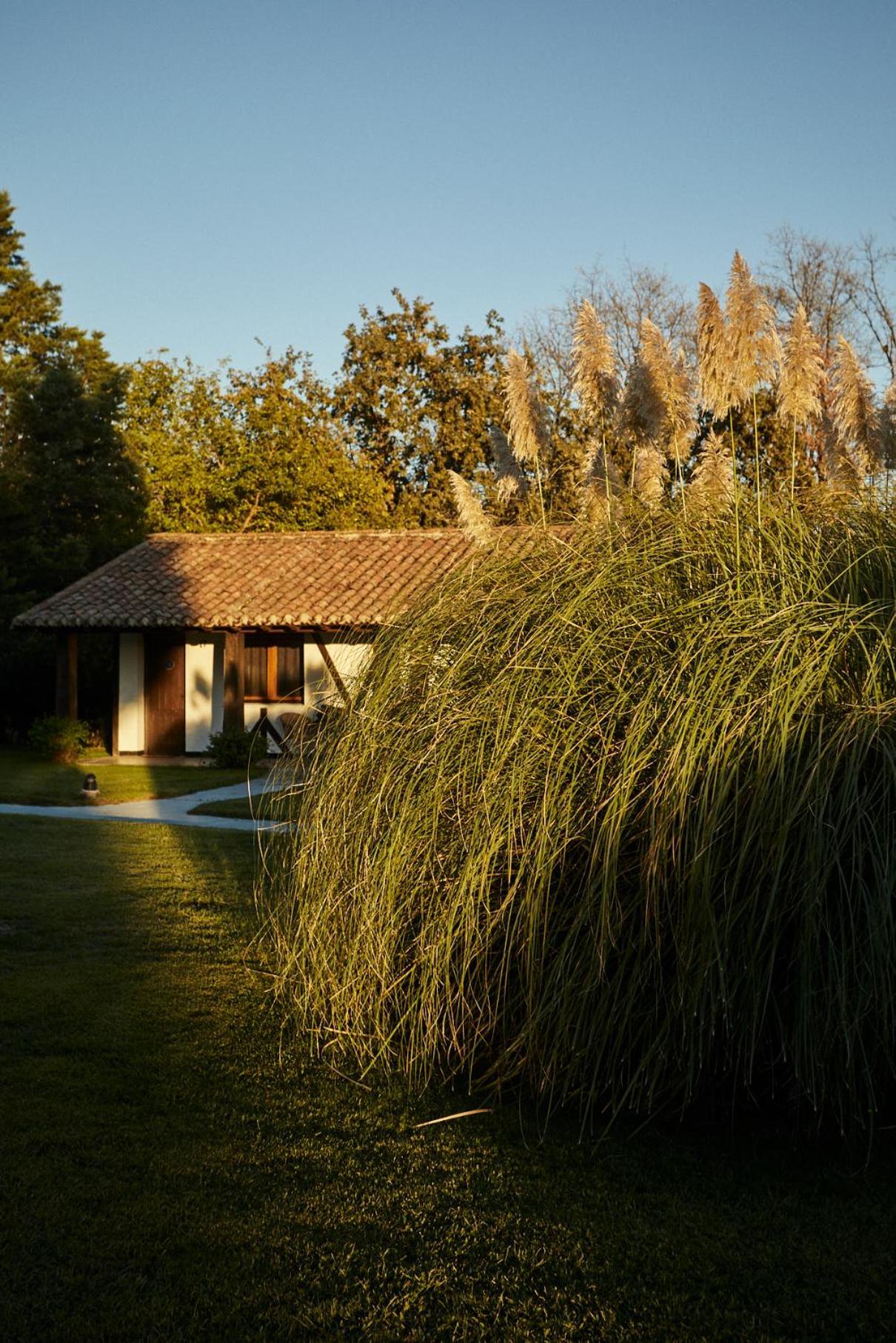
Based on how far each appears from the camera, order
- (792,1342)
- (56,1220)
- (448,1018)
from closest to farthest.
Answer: (792,1342) → (56,1220) → (448,1018)

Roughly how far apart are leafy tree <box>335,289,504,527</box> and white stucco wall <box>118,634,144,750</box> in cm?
1434

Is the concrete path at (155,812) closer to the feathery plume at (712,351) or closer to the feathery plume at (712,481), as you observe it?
the feathery plume at (712,481)

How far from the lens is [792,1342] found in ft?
8.33

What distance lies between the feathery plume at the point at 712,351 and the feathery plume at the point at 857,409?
66 centimetres

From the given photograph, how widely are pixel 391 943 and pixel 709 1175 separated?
4.17 ft

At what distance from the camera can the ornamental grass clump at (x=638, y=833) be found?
10.8 feet

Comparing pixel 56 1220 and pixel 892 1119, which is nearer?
pixel 56 1220

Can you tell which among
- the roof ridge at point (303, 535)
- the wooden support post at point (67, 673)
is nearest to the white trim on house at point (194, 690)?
the wooden support post at point (67, 673)

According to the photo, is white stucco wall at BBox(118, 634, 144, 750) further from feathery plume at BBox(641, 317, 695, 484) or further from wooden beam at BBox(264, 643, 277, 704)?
feathery plume at BBox(641, 317, 695, 484)

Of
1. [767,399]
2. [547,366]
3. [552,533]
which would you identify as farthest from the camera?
[547,366]

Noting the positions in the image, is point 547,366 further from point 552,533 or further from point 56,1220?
point 56,1220

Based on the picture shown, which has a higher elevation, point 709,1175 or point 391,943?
point 391,943

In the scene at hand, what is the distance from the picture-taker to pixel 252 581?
2097 cm

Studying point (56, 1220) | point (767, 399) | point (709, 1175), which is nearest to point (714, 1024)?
point (709, 1175)
